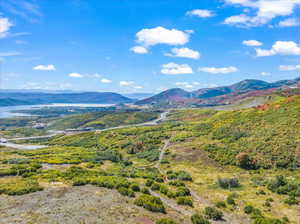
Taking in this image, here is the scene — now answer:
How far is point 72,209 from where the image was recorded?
20.2 metres

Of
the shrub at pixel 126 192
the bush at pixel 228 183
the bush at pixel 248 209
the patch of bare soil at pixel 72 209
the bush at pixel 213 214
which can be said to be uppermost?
the patch of bare soil at pixel 72 209

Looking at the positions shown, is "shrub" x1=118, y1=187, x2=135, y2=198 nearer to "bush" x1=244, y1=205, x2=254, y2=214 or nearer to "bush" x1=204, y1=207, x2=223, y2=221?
"bush" x1=204, y1=207, x2=223, y2=221

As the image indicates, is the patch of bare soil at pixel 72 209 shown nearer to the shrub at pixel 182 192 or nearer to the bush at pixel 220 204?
the shrub at pixel 182 192

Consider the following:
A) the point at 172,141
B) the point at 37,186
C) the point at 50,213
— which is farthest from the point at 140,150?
the point at 50,213

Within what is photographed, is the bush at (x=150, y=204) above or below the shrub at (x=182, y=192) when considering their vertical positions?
above

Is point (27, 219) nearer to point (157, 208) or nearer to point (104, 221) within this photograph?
point (104, 221)

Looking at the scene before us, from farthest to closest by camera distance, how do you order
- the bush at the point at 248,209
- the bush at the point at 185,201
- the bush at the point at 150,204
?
1. the bush at the point at 185,201
2. the bush at the point at 248,209
3. the bush at the point at 150,204

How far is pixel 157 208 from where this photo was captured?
2178cm

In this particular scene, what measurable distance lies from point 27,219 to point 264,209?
25.3 metres

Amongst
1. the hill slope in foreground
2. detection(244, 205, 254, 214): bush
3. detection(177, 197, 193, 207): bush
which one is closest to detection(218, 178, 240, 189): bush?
the hill slope in foreground

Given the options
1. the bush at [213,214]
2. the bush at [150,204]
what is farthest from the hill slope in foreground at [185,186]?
the bush at [150,204]

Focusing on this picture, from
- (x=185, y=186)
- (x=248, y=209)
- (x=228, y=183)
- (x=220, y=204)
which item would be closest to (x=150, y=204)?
(x=220, y=204)

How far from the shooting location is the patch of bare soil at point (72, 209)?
59.3 ft

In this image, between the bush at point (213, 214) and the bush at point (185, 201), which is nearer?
the bush at point (213, 214)
